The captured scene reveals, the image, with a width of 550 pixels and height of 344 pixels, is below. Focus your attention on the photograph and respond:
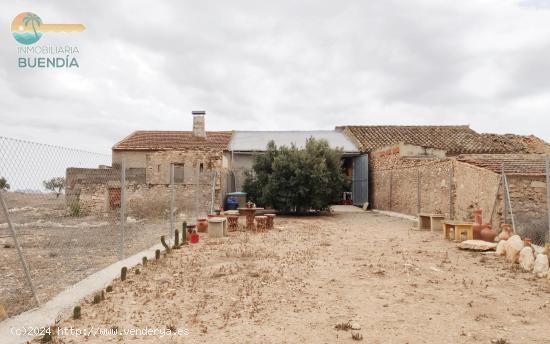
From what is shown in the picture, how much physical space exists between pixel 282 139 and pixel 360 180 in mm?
6158

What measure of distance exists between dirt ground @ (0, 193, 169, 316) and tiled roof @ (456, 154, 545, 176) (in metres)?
9.40

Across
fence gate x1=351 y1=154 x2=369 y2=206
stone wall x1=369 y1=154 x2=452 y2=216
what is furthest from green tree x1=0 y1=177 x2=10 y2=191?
fence gate x1=351 y1=154 x2=369 y2=206

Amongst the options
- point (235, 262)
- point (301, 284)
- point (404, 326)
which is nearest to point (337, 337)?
point (404, 326)

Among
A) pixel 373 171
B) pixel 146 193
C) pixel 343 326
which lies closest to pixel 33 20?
pixel 146 193

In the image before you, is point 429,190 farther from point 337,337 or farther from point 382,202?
point 337,337

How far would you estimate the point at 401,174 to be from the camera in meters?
18.1

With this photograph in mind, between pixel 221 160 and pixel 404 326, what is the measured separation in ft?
50.9

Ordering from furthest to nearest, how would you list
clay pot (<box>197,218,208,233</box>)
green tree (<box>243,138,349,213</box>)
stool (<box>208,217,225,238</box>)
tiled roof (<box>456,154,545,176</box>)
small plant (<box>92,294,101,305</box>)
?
green tree (<box>243,138,349,213</box>), clay pot (<box>197,218,208,233</box>), stool (<box>208,217,225,238</box>), tiled roof (<box>456,154,545,176</box>), small plant (<box>92,294,101,305</box>)

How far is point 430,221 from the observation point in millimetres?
13188

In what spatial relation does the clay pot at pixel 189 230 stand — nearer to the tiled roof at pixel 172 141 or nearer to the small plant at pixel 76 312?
the small plant at pixel 76 312

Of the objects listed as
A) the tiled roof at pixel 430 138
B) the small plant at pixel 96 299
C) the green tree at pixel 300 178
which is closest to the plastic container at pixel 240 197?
the green tree at pixel 300 178

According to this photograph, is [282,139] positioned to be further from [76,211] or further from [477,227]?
[477,227]

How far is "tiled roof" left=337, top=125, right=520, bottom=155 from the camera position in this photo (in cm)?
2317

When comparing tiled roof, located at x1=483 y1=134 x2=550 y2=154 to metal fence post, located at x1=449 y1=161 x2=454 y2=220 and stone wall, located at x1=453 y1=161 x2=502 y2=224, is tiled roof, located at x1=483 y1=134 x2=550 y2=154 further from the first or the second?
stone wall, located at x1=453 y1=161 x2=502 y2=224
